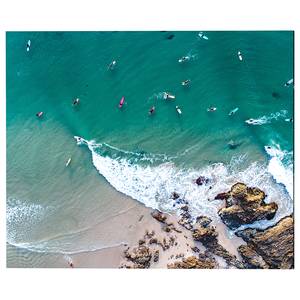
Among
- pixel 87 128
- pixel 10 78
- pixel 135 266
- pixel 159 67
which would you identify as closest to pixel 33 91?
pixel 10 78

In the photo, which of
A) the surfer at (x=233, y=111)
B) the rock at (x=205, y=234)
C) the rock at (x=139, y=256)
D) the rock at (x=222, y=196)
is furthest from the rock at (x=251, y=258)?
the surfer at (x=233, y=111)

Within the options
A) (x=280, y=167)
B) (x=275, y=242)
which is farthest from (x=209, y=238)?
(x=280, y=167)

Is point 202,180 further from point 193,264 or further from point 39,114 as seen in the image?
point 39,114

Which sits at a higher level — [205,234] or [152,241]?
[205,234]

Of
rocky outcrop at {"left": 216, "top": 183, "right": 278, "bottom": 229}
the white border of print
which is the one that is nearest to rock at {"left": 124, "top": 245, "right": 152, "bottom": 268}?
the white border of print

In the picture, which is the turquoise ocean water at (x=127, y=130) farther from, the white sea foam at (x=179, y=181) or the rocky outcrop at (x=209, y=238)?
the rocky outcrop at (x=209, y=238)
